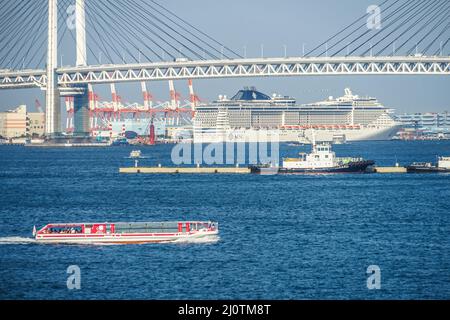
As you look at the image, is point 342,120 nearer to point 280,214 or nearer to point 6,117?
point 6,117

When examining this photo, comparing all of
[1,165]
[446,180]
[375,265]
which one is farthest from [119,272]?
[1,165]

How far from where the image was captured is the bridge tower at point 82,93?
80525 millimetres

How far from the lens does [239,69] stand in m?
82.2

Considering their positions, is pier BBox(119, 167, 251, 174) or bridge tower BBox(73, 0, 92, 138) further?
bridge tower BBox(73, 0, 92, 138)

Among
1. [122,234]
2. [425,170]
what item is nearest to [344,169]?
[425,170]

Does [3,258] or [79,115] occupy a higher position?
[79,115]

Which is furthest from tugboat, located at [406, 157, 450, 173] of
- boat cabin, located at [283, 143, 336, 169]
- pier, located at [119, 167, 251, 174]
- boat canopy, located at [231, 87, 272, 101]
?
boat canopy, located at [231, 87, 272, 101]

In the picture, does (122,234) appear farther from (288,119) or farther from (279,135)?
(288,119)

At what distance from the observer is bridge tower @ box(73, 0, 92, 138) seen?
80525 millimetres

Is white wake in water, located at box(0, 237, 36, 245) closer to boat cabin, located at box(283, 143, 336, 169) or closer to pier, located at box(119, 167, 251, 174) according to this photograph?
boat cabin, located at box(283, 143, 336, 169)

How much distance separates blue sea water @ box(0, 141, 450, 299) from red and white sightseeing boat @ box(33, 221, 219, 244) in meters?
0.47

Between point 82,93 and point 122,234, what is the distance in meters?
68.6

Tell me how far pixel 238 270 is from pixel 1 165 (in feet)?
147

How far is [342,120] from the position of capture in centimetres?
11044
